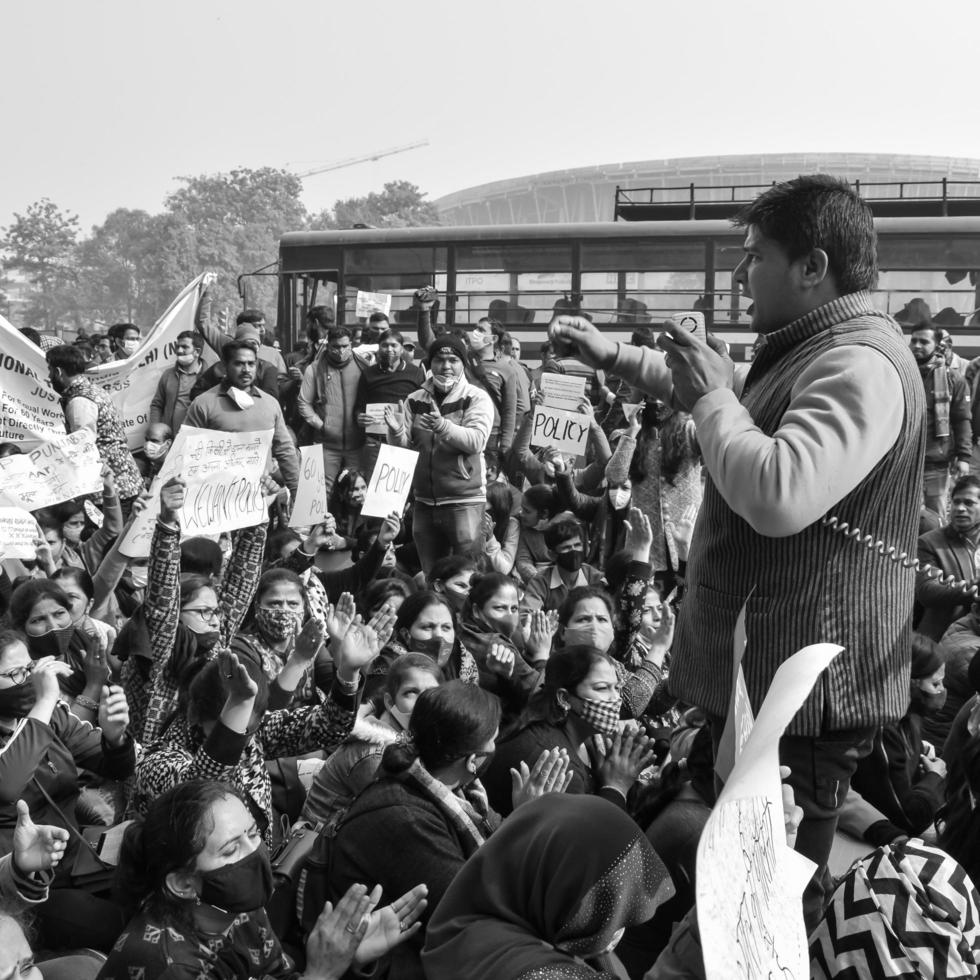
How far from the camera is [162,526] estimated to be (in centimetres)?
476

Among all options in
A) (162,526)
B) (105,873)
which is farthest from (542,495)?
(105,873)

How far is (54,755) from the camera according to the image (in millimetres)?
4035

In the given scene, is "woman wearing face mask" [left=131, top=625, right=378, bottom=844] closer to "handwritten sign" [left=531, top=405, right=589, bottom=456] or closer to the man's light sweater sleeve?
the man's light sweater sleeve

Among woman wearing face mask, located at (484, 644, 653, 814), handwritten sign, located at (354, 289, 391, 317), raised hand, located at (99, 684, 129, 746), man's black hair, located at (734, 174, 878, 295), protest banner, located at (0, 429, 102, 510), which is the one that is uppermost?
man's black hair, located at (734, 174, 878, 295)

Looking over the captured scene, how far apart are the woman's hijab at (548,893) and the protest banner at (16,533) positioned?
429 cm

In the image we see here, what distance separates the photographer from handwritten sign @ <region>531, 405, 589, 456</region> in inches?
350

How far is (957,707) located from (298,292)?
12838mm

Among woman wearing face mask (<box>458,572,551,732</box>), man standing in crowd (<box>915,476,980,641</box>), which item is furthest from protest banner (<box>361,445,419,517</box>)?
man standing in crowd (<box>915,476,980,641</box>)

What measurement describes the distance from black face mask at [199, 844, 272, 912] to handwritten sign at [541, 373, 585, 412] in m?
6.17

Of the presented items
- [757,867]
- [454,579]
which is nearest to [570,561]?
[454,579]

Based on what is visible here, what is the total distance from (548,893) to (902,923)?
25.3 inches

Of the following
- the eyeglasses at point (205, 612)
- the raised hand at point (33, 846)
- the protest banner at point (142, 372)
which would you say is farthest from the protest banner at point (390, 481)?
the raised hand at point (33, 846)

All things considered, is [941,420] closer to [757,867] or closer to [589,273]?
[589,273]

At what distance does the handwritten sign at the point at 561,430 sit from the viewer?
8.89 meters
